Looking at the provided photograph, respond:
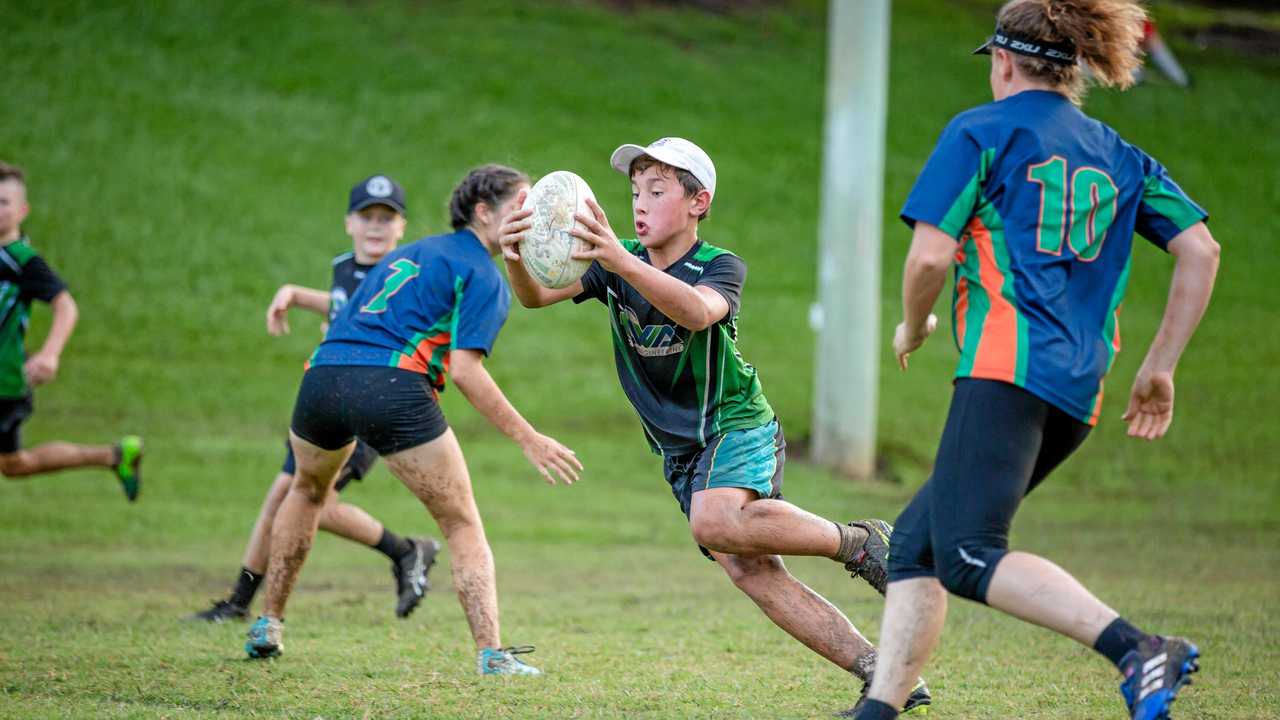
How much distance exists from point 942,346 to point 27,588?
13896mm

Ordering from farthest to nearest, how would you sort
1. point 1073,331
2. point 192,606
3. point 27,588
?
point 27,588 → point 192,606 → point 1073,331

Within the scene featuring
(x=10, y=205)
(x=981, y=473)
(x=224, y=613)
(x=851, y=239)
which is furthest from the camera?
(x=851, y=239)

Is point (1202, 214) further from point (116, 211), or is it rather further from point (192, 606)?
point (116, 211)

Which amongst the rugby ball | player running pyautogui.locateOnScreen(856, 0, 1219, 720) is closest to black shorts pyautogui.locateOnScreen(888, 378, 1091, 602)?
player running pyautogui.locateOnScreen(856, 0, 1219, 720)

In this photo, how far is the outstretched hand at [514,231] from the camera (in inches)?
184

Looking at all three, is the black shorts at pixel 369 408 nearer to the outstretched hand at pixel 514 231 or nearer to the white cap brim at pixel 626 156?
the outstretched hand at pixel 514 231

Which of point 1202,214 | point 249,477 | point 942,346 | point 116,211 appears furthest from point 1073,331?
point 116,211

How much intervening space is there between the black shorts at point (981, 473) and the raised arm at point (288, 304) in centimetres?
442

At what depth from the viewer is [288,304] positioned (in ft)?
24.2

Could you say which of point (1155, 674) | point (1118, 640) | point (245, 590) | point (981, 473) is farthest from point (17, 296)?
point (1155, 674)

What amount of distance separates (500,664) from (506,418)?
3.36 feet

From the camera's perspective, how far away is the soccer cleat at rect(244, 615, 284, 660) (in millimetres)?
5688

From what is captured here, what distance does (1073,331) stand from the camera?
3723 mm

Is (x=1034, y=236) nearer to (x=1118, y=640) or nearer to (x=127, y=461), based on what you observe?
(x=1118, y=640)
